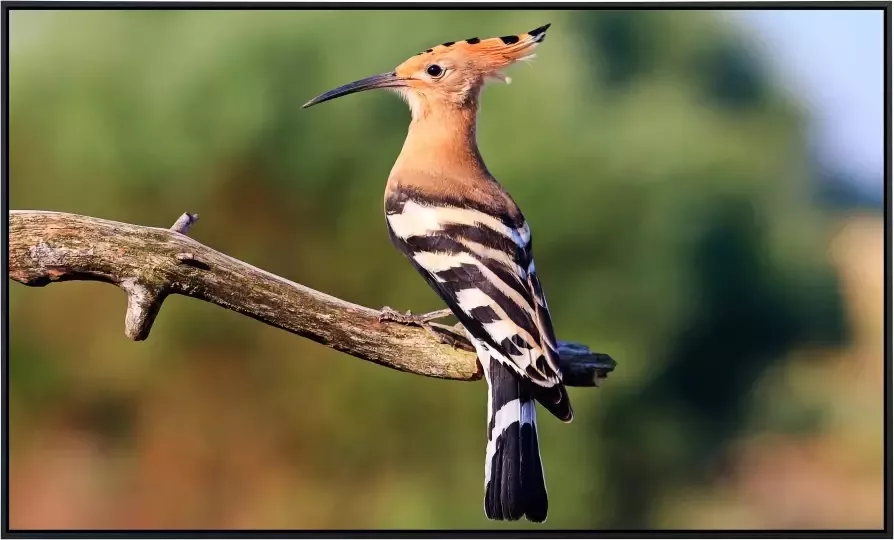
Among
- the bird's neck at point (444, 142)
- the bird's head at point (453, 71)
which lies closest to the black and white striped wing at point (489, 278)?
the bird's neck at point (444, 142)

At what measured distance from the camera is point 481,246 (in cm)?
174

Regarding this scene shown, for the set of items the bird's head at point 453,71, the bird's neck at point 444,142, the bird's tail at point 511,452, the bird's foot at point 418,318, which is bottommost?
the bird's tail at point 511,452

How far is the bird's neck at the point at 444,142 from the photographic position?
1908 millimetres

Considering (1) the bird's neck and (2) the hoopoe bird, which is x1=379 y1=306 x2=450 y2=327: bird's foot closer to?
(2) the hoopoe bird

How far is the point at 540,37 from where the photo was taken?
6.45ft

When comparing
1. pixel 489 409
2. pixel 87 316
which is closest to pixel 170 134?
pixel 87 316

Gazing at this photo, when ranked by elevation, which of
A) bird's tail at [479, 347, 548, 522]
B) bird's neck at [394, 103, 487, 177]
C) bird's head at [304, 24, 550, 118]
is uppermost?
bird's head at [304, 24, 550, 118]

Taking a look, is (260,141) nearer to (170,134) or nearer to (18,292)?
(170,134)

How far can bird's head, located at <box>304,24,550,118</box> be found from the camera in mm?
1926

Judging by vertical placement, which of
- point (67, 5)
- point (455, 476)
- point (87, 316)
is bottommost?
point (455, 476)

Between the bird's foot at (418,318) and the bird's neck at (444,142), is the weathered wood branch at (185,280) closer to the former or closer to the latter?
the bird's foot at (418,318)

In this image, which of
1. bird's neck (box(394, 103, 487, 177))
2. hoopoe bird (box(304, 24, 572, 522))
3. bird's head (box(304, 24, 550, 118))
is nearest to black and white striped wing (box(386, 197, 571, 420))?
hoopoe bird (box(304, 24, 572, 522))

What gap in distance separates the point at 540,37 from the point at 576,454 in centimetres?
119

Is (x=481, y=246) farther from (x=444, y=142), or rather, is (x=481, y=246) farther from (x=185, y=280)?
(x=185, y=280)
